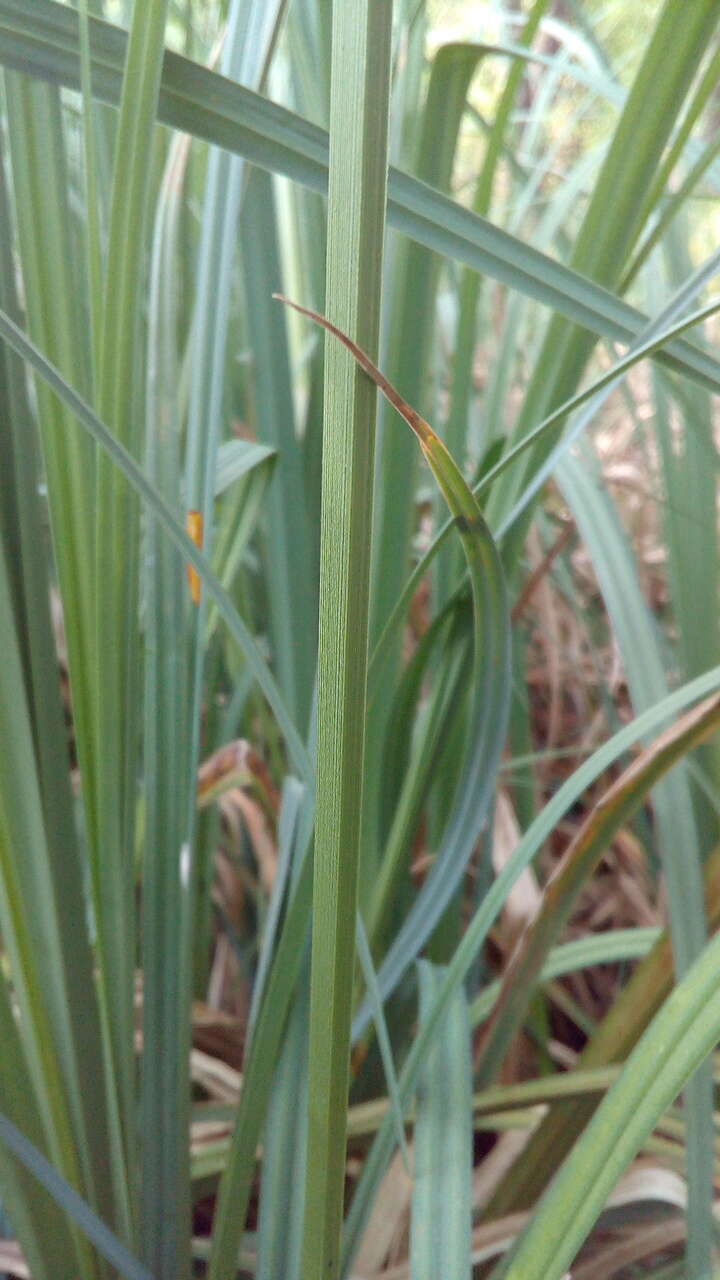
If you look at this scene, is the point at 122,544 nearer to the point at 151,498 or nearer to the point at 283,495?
the point at 151,498

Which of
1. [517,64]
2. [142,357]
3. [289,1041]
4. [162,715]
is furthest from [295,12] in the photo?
[289,1041]

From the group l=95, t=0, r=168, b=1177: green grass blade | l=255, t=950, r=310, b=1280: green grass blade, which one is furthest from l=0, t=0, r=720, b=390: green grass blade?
l=255, t=950, r=310, b=1280: green grass blade

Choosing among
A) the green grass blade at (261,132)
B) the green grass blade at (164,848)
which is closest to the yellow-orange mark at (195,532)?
the green grass blade at (164,848)

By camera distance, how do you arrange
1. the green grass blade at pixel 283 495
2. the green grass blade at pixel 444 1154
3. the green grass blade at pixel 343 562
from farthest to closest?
the green grass blade at pixel 283 495, the green grass blade at pixel 444 1154, the green grass blade at pixel 343 562

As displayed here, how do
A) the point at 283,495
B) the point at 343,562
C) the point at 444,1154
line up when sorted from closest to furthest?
1. the point at 343,562
2. the point at 444,1154
3. the point at 283,495

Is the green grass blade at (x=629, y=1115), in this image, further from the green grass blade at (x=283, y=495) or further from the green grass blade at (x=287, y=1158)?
the green grass blade at (x=283, y=495)

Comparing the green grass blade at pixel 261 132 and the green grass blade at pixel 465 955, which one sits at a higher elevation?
the green grass blade at pixel 261 132

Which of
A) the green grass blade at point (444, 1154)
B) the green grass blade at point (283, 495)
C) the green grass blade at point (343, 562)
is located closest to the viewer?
the green grass blade at point (343, 562)

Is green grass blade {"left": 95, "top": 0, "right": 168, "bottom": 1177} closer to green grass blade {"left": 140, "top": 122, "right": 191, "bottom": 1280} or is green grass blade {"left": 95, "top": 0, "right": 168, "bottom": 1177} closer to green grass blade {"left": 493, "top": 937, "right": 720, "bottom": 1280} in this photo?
green grass blade {"left": 140, "top": 122, "right": 191, "bottom": 1280}

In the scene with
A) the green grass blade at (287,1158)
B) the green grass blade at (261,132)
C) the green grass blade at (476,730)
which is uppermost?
the green grass blade at (261,132)

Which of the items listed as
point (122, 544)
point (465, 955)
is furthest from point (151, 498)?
point (465, 955)

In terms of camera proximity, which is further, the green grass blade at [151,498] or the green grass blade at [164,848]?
the green grass blade at [164,848]
